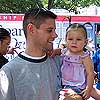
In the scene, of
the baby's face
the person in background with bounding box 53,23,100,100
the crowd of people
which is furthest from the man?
the baby's face

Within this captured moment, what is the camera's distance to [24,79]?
238 cm

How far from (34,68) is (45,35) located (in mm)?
244

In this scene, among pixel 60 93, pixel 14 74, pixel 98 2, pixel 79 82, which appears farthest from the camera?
pixel 98 2

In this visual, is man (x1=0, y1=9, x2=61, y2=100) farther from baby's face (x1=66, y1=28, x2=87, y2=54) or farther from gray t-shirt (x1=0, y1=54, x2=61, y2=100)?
baby's face (x1=66, y1=28, x2=87, y2=54)

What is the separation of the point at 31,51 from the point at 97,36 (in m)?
7.23

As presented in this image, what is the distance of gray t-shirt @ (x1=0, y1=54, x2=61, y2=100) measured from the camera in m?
2.38

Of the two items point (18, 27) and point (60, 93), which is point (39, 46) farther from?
point (18, 27)

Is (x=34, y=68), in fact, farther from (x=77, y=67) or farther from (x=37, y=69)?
(x=77, y=67)

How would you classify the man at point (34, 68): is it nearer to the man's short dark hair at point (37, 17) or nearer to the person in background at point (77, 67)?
the man's short dark hair at point (37, 17)

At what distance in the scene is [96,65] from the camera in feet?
16.7

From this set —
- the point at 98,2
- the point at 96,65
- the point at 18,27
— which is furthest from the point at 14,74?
the point at 98,2

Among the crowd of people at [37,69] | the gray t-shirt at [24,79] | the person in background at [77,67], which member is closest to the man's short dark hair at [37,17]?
the crowd of people at [37,69]

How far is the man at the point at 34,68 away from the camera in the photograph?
2.38 metres

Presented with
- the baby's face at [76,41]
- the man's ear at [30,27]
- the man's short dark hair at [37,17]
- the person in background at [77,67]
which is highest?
the man's short dark hair at [37,17]
